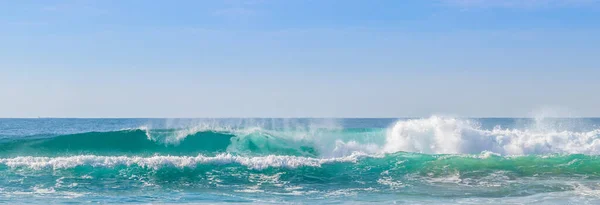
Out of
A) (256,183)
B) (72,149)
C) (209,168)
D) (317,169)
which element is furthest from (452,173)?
(72,149)

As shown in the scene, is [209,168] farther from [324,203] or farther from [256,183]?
[324,203]

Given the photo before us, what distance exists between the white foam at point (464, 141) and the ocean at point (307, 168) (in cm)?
4

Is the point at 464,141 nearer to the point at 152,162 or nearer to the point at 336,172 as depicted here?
the point at 336,172

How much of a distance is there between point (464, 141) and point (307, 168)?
848 cm

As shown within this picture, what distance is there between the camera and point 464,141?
82.6 ft

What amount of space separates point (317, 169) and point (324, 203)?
196 inches

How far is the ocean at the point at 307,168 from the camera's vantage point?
1521 centimetres

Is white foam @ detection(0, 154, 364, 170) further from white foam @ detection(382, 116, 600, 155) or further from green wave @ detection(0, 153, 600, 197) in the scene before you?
white foam @ detection(382, 116, 600, 155)

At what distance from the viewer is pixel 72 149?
1008 inches

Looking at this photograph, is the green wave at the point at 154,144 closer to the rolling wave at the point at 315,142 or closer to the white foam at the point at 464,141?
the rolling wave at the point at 315,142

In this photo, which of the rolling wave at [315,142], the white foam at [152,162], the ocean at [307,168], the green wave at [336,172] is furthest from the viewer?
the rolling wave at [315,142]

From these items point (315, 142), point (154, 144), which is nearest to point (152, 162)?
point (154, 144)

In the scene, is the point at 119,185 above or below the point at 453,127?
below

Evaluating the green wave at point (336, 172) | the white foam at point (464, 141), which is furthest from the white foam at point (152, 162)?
the white foam at point (464, 141)
